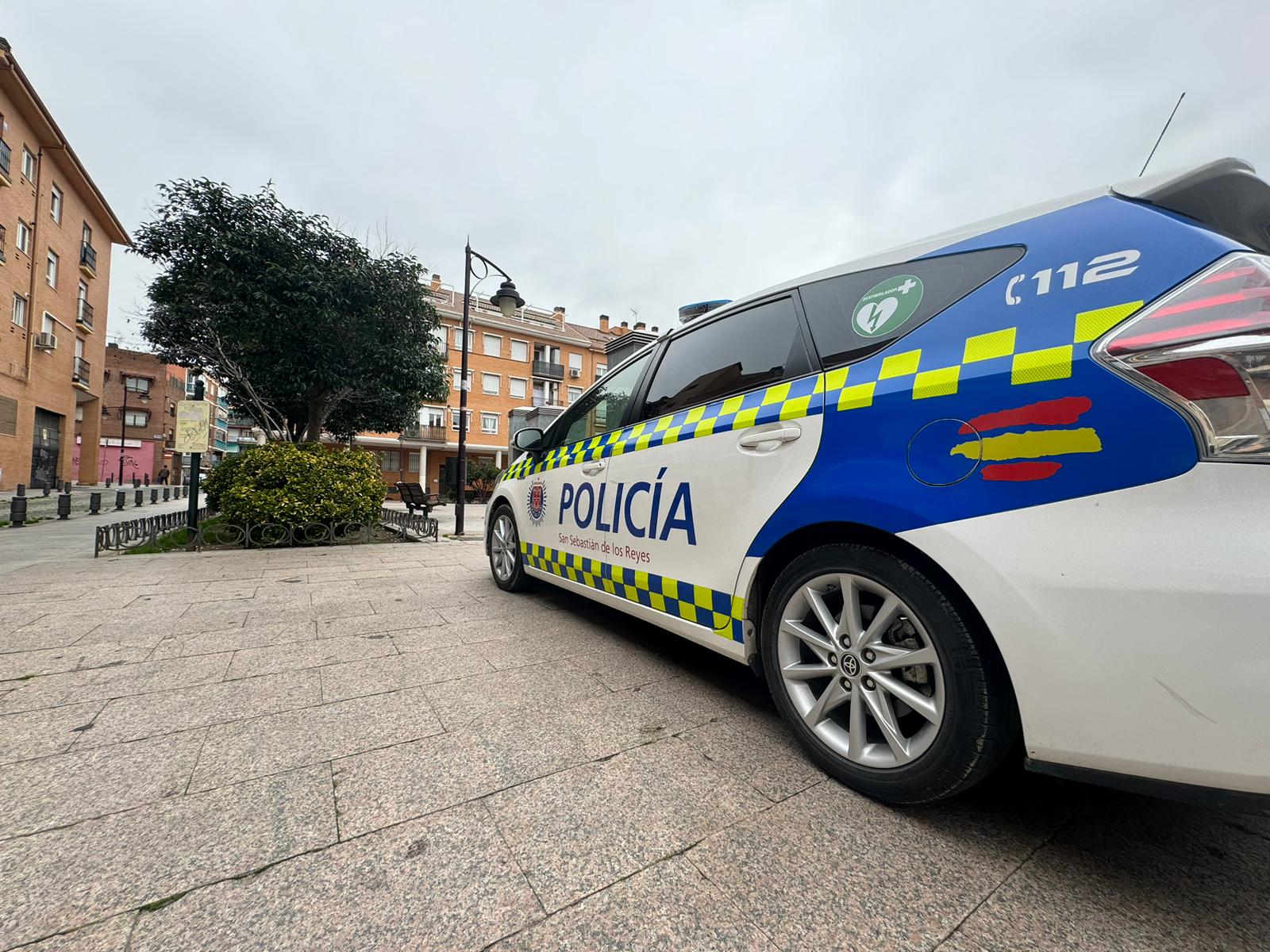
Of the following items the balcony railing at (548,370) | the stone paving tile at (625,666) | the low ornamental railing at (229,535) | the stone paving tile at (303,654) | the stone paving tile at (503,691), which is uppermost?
the balcony railing at (548,370)

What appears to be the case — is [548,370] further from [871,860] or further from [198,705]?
[871,860]

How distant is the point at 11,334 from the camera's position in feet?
59.6

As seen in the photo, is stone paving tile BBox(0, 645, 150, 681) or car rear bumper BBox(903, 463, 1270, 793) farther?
stone paving tile BBox(0, 645, 150, 681)

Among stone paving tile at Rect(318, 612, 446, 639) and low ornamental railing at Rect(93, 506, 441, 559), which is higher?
low ornamental railing at Rect(93, 506, 441, 559)

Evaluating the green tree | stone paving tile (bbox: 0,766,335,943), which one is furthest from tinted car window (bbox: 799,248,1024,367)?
the green tree

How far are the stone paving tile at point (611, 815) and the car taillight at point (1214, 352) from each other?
4.65 feet

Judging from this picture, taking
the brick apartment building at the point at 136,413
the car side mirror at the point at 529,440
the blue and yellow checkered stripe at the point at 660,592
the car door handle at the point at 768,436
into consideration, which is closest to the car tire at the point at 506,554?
the car side mirror at the point at 529,440

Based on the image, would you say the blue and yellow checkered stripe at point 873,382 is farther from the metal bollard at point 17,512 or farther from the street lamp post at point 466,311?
the metal bollard at point 17,512

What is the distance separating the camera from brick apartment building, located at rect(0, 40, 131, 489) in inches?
703

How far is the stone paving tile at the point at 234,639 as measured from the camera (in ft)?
9.22

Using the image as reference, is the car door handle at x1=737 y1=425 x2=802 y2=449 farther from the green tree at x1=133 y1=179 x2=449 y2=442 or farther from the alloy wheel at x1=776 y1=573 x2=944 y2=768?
the green tree at x1=133 y1=179 x2=449 y2=442

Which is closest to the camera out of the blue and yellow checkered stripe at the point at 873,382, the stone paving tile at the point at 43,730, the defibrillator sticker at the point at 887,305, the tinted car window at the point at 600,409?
the blue and yellow checkered stripe at the point at 873,382

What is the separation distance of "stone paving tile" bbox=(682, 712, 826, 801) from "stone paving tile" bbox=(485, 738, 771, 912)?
0.06 m

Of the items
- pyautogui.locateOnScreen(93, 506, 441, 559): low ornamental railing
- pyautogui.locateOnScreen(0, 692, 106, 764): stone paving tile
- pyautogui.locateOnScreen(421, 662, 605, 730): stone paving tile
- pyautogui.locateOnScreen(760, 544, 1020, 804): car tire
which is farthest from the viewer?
pyautogui.locateOnScreen(93, 506, 441, 559): low ornamental railing
